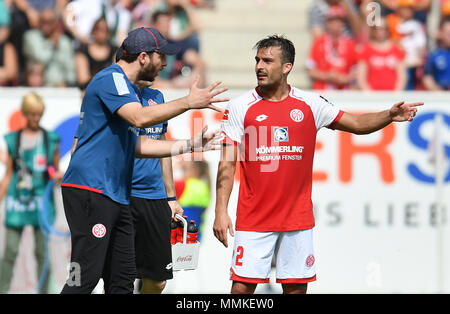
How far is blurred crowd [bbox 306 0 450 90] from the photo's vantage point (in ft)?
36.0

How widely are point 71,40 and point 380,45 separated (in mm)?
3977

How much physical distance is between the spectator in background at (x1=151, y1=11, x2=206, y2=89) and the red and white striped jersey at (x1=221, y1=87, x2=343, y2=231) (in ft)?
14.7

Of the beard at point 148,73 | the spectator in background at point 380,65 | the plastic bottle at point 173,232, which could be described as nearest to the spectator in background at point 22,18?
the spectator in background at point 380,65

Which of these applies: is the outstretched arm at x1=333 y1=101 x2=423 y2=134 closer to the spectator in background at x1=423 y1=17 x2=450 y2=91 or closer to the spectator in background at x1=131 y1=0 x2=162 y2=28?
the spectator in background at x1=423 y1=17 x2=450 y2=91

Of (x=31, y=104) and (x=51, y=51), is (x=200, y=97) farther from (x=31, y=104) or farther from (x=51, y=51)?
(x=51, y=51)

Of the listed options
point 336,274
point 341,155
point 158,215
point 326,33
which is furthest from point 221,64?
point 158,215

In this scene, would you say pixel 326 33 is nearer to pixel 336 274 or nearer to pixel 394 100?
pixel 394 100

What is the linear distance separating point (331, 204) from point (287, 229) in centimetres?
314

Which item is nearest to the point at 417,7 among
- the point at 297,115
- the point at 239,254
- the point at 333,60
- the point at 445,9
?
the point at 445,9

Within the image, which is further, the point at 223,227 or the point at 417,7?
the point at 417,7

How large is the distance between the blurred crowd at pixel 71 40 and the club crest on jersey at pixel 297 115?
442 cm

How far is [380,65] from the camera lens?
10953 mm

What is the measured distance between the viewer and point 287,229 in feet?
21.2

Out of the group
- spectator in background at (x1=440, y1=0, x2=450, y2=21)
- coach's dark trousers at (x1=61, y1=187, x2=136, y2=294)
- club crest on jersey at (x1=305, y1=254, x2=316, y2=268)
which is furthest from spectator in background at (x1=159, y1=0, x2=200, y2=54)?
coach's dark trousers at (x1=61, y1=187, x2=136, y2=294)
